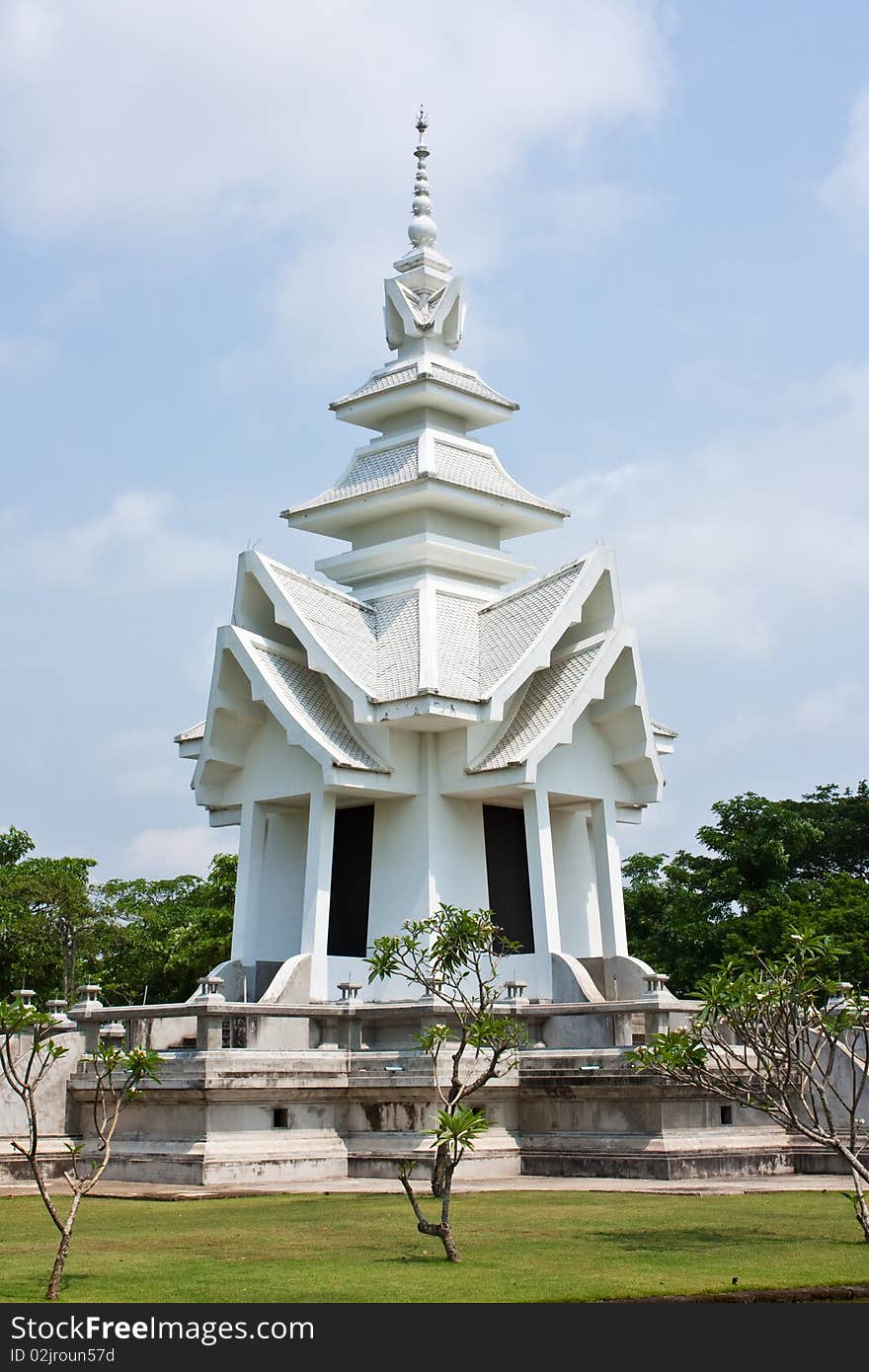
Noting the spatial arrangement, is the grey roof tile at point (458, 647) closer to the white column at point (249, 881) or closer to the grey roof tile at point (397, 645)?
the grey roof tile at point (397, 645)

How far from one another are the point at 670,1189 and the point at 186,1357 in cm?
1081

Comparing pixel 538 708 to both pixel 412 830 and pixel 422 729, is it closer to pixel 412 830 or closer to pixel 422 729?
pixel 422 729

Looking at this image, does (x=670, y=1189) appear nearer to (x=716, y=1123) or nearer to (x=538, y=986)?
(x=716, y=1123)

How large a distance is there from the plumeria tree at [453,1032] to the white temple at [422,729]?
178 cm

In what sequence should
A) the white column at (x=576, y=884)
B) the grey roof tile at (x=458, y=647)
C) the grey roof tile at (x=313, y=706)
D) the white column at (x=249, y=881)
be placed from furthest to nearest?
the white column at (x=576, y=884), the white column at (x=249, y=881), the grey roof tile at (x=458, y=647), the grey roof tile at (x=313, y=706)

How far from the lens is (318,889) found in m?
26.0

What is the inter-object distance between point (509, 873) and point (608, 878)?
196cm

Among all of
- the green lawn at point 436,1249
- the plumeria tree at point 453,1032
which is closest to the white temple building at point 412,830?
the plumeria tree at point 453,1032

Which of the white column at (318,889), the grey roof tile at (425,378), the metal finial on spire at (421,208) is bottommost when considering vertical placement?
the white column at (318,889)

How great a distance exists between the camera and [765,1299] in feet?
32.5

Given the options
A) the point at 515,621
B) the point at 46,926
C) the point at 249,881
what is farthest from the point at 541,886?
the point at 46,926

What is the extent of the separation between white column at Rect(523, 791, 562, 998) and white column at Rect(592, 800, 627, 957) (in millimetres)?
1961

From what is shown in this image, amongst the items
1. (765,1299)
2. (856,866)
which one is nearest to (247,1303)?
(765,1299)

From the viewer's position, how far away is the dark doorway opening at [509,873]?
27555 mm
